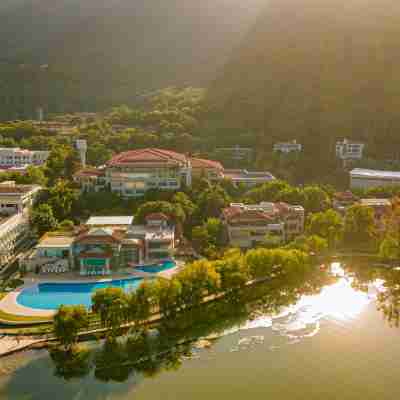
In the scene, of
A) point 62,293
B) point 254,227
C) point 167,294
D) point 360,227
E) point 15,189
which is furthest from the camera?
point 15,189

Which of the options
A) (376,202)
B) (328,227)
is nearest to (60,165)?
(328,227)

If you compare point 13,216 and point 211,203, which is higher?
point 211,203

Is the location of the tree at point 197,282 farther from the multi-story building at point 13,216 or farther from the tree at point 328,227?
the multi-story building at point 13,216

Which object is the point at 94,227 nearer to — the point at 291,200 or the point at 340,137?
the point at 291,200

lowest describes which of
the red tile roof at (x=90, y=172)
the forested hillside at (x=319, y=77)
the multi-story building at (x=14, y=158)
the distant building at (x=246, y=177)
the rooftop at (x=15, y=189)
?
the rooftop at (x=15, y=189)

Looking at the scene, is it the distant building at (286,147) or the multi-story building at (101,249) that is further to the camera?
the distant building at (286,147)

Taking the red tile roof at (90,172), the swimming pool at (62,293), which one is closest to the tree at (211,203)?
the red tile roof at (90,172)

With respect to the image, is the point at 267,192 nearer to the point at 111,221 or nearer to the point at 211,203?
the point at 211,203
